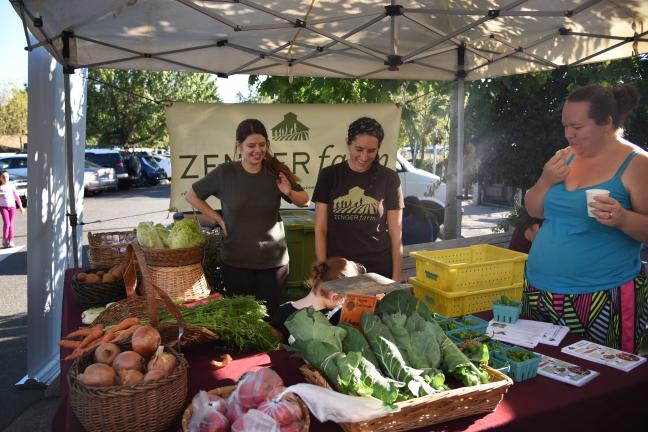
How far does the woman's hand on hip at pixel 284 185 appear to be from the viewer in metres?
3.22

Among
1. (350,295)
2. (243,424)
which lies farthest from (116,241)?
(243,424)

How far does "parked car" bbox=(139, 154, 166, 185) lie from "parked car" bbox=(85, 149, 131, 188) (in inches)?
71.2

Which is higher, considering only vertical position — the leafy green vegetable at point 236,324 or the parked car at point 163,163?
the parked car at point 163,163

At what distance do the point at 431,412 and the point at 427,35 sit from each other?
3734 millimetres

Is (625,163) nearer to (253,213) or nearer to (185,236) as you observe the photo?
(253,213)

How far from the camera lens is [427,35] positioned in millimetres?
4449

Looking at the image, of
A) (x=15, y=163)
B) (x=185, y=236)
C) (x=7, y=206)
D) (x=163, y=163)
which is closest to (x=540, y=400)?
(x=185, y=236)

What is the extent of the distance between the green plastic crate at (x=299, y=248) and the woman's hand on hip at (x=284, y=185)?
1.59 meters

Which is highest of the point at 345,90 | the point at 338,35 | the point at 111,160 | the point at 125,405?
the point at 338,35

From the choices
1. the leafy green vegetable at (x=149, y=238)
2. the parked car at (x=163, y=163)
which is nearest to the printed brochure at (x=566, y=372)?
the leafy green vegetable at (x=149, y=238)

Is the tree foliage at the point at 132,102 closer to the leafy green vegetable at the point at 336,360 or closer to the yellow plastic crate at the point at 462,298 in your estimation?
the yellow plastic crate at the point at 462,298

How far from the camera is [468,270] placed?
2.70 m

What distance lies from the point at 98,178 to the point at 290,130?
16159 millimetres

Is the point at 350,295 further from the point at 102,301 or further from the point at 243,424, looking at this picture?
the point at 102,301
